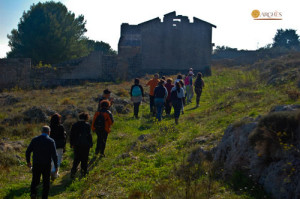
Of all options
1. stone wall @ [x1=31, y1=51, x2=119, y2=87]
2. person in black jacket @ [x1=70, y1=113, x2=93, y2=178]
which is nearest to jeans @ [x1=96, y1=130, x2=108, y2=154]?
person in black jacket @ [x1=70, y1=113, x2=93, y2=178]

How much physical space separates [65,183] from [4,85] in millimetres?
20996

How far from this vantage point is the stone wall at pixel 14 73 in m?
26.4

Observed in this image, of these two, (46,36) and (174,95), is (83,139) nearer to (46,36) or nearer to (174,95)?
(174,95)

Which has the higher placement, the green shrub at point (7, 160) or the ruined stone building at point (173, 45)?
the ruined stone building at point (173, 45)

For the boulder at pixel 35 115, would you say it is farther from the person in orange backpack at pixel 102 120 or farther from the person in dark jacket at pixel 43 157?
the person in dark jacket at pixel 43 157

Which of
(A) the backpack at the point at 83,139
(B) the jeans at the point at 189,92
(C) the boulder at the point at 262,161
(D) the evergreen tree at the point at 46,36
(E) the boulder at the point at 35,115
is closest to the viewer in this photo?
(C) the boulder at the point at 262,161

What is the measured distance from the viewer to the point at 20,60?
26750mm

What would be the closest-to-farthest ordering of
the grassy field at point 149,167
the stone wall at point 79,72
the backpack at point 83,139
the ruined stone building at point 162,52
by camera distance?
the grassy field at point 149,167 → the backpack at point 83,139 → the stone wall at point 79,72 → the ruined stone building at point 162,52

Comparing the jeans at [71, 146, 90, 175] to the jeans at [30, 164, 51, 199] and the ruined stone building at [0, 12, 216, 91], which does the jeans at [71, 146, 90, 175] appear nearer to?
A: the jeans at [30, 164, 51, 199]

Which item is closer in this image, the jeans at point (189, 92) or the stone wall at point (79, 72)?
the jeans at point (189, 92)

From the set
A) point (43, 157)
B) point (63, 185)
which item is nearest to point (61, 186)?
point (63, 185)

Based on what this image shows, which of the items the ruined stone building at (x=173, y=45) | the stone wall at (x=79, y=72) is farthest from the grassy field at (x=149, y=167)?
the ruined stone building at (x=173, y=45)

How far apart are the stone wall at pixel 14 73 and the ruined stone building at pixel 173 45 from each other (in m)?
9.03

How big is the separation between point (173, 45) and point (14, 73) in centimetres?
1444
